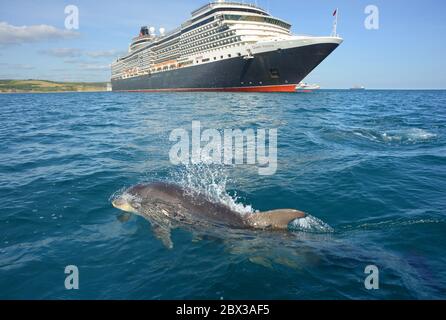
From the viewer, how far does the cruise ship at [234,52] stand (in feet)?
189

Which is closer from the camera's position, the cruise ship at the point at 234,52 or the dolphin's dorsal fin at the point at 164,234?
the dolphin's dorsal fin at the point at 164,234

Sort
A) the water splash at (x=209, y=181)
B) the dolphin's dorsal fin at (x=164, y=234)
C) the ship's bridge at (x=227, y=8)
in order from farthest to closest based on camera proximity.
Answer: the ship's bridge at (x=227, y=8)
the water splash at (x=209, y=181)
the dolphin's dorsal fin at (x=164, y=234)

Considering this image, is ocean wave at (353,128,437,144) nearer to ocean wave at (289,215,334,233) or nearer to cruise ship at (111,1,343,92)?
ocean wave at (289,215,334,233)

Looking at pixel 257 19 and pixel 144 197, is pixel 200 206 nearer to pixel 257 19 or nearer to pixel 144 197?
pixel 144 197

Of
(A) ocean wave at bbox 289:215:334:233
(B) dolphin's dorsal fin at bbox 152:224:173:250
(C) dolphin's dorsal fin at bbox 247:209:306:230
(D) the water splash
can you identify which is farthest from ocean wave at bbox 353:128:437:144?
(B) dolphin's dorsal fin at bbox 152:224:173:250

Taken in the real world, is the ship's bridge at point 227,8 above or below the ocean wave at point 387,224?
above

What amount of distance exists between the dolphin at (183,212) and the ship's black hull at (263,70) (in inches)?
2116

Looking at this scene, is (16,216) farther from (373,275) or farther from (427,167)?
(427,167)

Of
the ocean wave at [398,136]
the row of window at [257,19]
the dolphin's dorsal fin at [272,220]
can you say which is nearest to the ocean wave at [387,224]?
the dolphin's dorsal fin at [272,220]

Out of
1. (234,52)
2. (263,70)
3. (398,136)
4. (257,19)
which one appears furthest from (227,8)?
(398,136)

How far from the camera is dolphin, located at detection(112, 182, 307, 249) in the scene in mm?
6992

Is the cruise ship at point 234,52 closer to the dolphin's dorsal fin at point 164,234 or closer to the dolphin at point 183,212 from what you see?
the dolphin at point 183,212
